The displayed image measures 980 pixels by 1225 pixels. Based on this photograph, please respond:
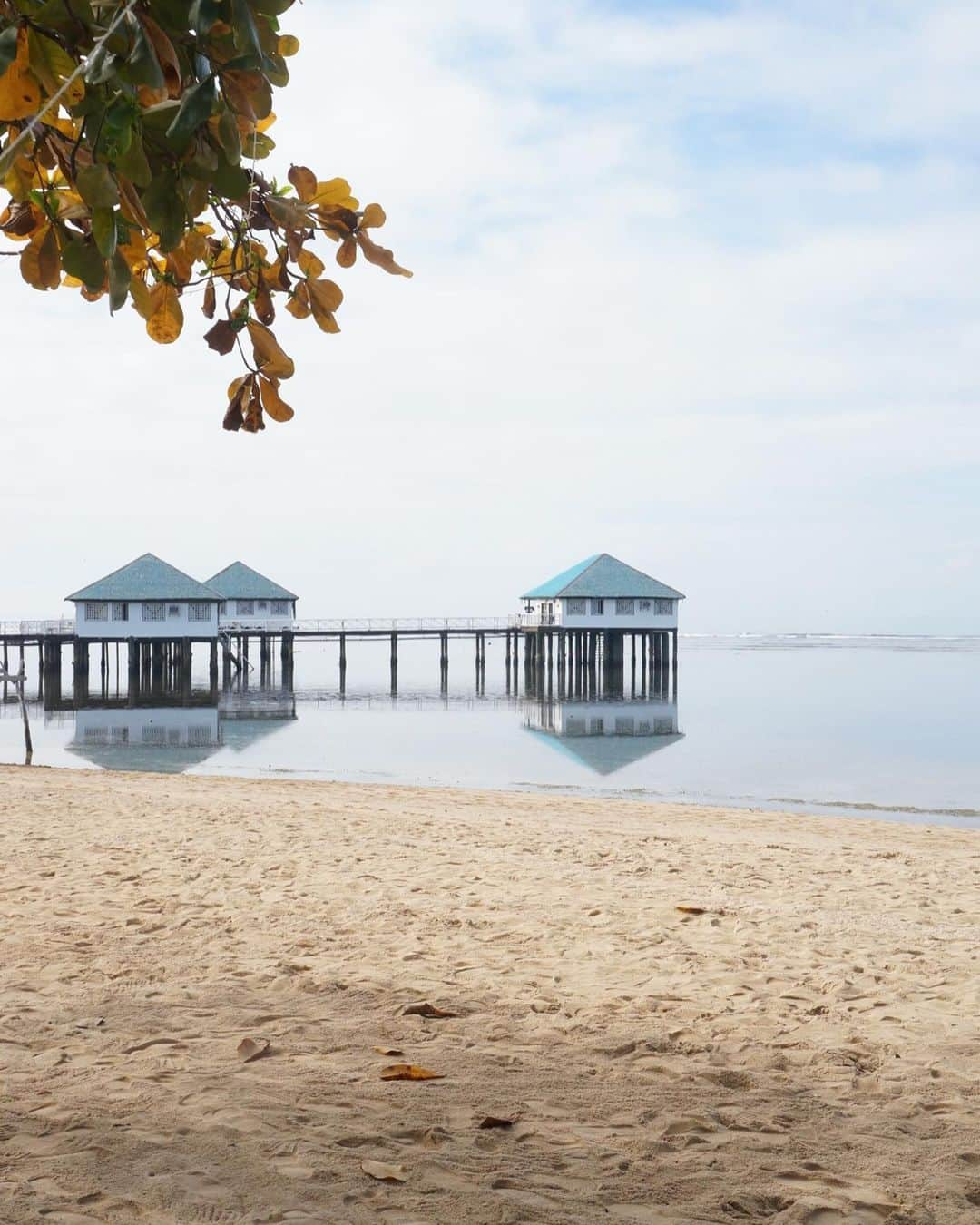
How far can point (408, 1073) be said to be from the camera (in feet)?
11.7

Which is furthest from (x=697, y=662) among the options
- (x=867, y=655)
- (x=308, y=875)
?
(x=308, y=875)

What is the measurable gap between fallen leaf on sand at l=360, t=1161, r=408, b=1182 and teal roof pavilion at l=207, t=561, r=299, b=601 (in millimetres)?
52866

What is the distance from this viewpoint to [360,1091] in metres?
3.43

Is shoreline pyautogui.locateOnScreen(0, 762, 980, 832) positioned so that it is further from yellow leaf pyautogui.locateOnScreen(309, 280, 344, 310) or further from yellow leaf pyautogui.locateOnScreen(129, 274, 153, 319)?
yellow leaf pyautogui.locateOnScreen(129, 274, 153, 319)

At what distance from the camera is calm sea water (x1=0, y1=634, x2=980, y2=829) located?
23562 millimetres

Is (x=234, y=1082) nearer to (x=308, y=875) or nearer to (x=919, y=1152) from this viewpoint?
(x=919, y=1152)

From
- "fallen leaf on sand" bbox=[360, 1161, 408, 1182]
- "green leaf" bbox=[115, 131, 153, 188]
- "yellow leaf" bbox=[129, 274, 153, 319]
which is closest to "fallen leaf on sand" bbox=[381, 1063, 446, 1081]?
"fallen leaf on sand" bbox=[360, 1161, 408, 1182]

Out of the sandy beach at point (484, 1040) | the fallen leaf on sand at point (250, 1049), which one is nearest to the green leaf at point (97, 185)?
the sandy beach at point (484, 1040)

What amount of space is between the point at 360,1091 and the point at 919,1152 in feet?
5.44

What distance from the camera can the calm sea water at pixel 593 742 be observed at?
23.6 m

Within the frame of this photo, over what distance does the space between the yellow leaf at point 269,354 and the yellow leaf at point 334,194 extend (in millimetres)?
307

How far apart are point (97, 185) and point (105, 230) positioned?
0.09 metres

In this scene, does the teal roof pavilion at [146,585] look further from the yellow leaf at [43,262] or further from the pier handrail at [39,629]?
the yellow leaf at [43,262]

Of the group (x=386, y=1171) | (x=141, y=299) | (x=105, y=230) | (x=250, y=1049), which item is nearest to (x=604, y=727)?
(x=250, y=1049)
